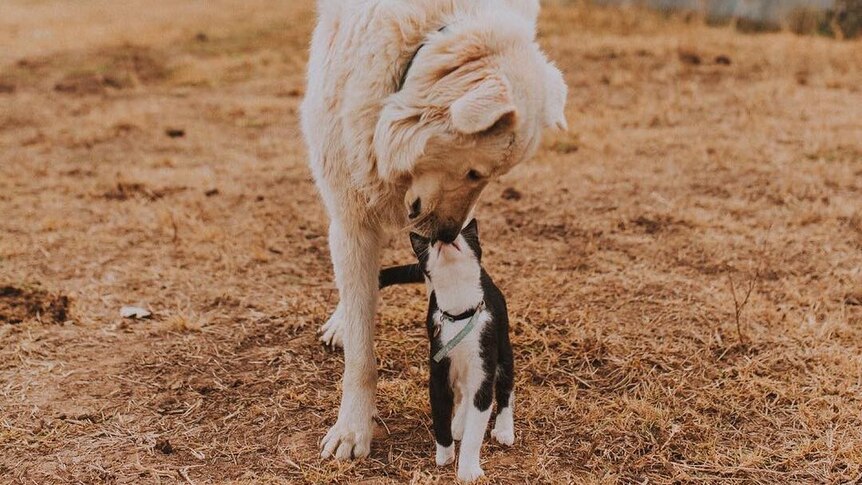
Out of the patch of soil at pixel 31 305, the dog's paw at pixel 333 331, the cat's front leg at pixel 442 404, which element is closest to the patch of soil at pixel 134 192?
the patch of soil at pixel 31 305

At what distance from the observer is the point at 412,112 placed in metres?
2.68

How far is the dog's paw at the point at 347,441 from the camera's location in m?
3.08

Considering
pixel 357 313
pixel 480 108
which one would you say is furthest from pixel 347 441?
pixel 480 108

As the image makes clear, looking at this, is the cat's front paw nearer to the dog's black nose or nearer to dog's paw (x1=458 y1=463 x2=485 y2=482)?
dog's paw (x1=458 y1=463 x2=485 y2=482)

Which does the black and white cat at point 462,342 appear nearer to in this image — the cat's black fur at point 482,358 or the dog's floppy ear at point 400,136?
the cat's black fur at point 482,358

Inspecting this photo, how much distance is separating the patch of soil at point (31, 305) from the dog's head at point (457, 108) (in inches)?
91.2

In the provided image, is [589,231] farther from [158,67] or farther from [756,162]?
[158,67]

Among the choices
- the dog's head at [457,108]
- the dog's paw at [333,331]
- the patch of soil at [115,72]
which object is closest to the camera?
the dog's head at [457,108]

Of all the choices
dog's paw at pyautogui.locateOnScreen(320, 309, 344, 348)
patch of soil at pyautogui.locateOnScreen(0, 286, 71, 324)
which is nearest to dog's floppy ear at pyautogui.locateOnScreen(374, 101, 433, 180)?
dog's paw at pyautogui.locateOnScreen(320, 309, 344, 348)

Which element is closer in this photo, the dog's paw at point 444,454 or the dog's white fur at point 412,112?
the dog's white fur at point 412,112

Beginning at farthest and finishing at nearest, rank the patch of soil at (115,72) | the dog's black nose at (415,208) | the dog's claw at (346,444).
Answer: the patch of soil at (115,72)
the dog's claw at (346,444)
the dog's black nose at (415,208)

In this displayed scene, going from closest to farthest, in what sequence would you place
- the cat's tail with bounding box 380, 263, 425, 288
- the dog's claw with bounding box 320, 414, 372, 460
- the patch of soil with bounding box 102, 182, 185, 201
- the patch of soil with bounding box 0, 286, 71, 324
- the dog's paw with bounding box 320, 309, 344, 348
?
the dog's claw with bounding box 320, 414, 372, 460 < the cat's tail with bounding box 380, 263, 425, 288 < the dog's paw with bounding box 320, 309, 344, 348 < the patch of soil with bounding box 0, 286, 71, 324 < the patch of soil with bounding box 102, 182, 185, 201

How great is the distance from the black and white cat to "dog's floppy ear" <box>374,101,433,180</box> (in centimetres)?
33

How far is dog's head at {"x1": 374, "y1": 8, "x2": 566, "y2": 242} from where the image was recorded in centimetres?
262
